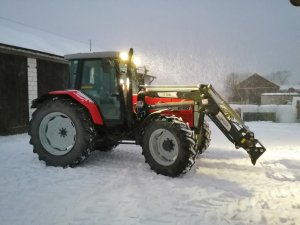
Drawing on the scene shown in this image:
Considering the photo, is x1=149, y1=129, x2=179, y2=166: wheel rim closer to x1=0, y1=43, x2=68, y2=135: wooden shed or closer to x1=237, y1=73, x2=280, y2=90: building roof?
x1=0, y1=43, x2=68, y2=135: wooden shed

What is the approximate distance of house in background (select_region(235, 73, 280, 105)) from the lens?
4572 cm

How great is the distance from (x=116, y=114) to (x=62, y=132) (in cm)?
113

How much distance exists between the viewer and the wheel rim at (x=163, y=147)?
5398 millimetres

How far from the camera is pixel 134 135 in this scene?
20.0ft

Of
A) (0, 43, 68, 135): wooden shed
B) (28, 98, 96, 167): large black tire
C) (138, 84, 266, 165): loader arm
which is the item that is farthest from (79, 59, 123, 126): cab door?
(0, 43, 68, 135): wooden shed

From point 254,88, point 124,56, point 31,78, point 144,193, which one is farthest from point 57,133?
point 254,88

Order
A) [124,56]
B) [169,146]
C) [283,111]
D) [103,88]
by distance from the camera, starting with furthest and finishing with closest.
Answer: [283,111] → [103,88] → [124,56] → [169,146]

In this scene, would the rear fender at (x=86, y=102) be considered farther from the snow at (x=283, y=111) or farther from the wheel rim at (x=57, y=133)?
the snow at (x=283, y=111)

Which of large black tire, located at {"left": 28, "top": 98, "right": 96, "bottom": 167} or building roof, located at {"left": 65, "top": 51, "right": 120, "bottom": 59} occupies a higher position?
building roof, located at {"left": 65, "top": 51, "right": 120, "bottom": 59}

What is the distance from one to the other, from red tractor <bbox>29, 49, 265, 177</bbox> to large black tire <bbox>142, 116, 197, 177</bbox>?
0.02m

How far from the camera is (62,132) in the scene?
612 cm

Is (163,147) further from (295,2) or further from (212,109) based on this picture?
(295,2)

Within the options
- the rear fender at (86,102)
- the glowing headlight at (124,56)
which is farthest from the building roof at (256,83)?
the rear fender at (86,102)

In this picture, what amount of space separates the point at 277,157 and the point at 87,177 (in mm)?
4371
